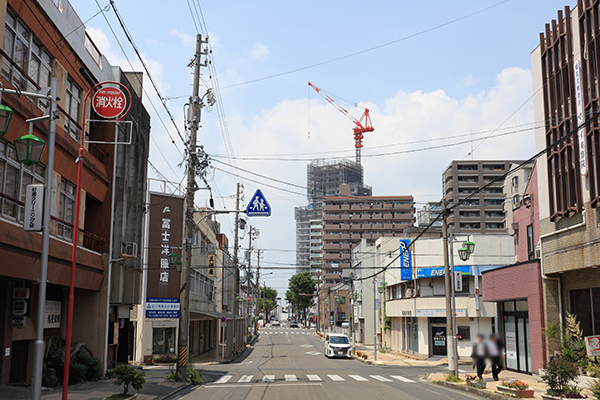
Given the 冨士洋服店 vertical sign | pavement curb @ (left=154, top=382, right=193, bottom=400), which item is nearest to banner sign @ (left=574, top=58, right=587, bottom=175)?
pavement curb @ (left=154, top=382, right=193, bottom=400)

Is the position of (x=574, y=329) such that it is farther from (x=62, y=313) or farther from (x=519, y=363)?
(x=62, y=313)

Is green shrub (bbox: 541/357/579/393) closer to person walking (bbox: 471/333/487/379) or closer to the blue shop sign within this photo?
person walking (bbox: 471/333/487/379)

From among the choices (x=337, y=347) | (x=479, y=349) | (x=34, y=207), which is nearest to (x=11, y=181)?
(x=34, y=207)

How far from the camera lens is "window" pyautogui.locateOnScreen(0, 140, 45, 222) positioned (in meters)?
16.1

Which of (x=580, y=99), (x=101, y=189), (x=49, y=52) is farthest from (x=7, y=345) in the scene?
(x=580, y=99)

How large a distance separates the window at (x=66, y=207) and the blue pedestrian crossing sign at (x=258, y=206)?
24.0 ft

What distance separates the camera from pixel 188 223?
26500 mm

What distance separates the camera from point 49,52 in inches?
774

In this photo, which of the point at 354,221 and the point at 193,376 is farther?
the point at 354,221

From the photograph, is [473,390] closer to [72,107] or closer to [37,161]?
[37,161]

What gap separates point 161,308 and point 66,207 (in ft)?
62.6

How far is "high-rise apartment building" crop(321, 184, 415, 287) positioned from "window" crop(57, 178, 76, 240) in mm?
117843

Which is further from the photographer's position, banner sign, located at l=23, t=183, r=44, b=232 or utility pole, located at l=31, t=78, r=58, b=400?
banner sign, located at l=23, t=183, r=44, b=232

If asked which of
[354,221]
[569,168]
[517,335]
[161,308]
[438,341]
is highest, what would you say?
[354,221]
